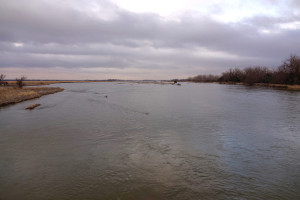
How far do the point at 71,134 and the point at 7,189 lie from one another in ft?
25.4

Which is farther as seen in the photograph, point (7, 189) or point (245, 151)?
point (245, 151)

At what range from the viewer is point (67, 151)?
38.8 feet

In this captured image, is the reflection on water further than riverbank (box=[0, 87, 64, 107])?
No

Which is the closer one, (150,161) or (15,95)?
(150,161)

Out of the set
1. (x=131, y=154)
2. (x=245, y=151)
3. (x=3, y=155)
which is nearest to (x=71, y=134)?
(x=3, y=155)

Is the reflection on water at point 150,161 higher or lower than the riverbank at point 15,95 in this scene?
lower

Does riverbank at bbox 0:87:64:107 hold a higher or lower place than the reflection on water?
higher

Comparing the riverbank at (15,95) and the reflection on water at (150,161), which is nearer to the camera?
the reflection on water at (150,161)

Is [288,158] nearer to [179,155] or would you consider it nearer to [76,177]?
[179,155]

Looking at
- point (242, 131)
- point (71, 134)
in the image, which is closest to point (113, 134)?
point (71, 134)

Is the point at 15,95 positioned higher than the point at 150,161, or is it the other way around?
the point at 15,95

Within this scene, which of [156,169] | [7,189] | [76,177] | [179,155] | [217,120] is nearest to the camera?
[7,189]

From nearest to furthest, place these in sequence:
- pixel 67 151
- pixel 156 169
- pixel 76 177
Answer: pixel 76 177 → pixel 156 169 → pixel 67 151

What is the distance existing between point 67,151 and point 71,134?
3.89 metres
